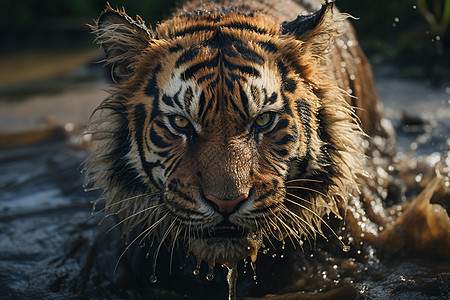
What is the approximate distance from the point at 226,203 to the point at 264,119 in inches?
20.7

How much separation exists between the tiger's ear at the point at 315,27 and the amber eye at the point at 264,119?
0.51 metres

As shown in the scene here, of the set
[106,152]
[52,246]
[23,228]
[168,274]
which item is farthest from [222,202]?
[23,228]

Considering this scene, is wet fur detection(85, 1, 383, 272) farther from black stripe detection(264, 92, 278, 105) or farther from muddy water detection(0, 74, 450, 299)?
muddy water detection(0, 74, 450, 299)

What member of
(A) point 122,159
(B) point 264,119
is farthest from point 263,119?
(A) point 122,159

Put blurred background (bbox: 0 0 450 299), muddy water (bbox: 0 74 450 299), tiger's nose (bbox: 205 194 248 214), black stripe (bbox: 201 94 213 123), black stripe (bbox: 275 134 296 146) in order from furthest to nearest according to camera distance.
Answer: blurred background (bbox: 0 0 450 299) → muddy water (bbox: 0 74 450 299) → black stripe (bbox: 275 134 296 146) → black stripe (bbox: 201 94 213 123) → tiger's nose (bbox: 205 194 248 214)

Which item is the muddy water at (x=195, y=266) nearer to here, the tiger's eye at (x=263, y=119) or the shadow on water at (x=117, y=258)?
the shadow on water at (x=117, y=258)

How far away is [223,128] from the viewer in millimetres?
2504

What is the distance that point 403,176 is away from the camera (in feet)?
14.8

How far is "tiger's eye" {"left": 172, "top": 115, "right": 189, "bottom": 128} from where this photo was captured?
260 cm

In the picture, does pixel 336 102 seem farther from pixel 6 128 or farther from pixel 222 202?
pixel 6 128

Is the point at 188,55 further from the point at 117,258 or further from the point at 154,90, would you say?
the point at 117,258

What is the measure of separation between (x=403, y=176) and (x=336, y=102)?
188 cm

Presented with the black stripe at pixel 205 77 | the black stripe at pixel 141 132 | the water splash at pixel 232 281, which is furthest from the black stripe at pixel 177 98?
the water splash at pixel 232 281

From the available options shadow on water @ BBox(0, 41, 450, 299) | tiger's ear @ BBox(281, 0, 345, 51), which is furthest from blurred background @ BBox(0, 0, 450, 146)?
tiger's ear @ BBox(281, 0, 345, 51)
